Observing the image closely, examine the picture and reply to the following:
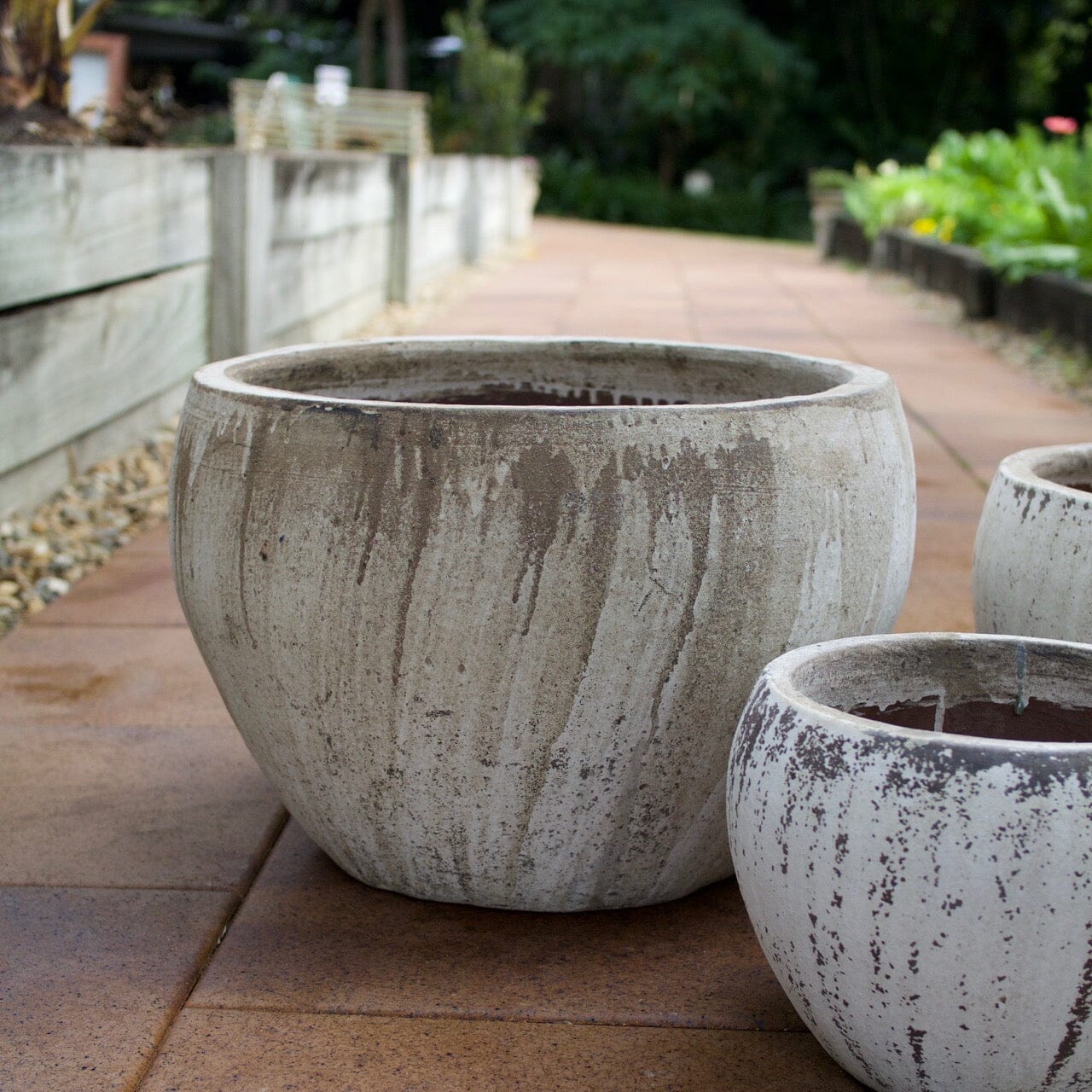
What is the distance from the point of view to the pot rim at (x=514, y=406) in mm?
1825

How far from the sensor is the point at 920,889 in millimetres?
1439

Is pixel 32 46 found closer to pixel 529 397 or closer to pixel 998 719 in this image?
pixel 529 397

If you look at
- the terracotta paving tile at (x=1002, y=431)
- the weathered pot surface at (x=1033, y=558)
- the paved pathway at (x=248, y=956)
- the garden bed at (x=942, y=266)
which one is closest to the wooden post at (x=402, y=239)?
the garden bed at (x=942, y=266)

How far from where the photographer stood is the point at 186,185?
5.43 meters

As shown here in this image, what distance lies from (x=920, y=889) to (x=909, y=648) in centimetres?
45

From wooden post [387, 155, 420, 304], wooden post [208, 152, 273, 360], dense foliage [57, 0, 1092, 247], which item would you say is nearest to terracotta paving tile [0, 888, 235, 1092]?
wooden post [208, 152, 273, 360]

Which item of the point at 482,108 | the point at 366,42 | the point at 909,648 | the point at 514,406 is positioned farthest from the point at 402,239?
the point at 366,42

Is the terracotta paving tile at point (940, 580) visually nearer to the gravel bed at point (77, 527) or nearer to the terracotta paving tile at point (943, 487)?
the terracotta paving tile at point (943, 487)

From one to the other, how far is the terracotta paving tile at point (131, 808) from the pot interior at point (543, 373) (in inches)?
28.4

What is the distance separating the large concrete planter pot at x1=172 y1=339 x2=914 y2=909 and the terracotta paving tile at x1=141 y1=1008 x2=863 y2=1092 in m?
0.31

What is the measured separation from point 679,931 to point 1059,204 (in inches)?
289

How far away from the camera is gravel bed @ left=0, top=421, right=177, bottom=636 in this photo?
12.1 feet

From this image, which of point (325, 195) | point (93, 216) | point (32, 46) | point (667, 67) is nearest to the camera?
point (93, 216)

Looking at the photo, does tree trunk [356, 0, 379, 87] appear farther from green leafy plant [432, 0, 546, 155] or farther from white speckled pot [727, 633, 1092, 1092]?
white speckled pot [727, 633, 1092, 1092]
